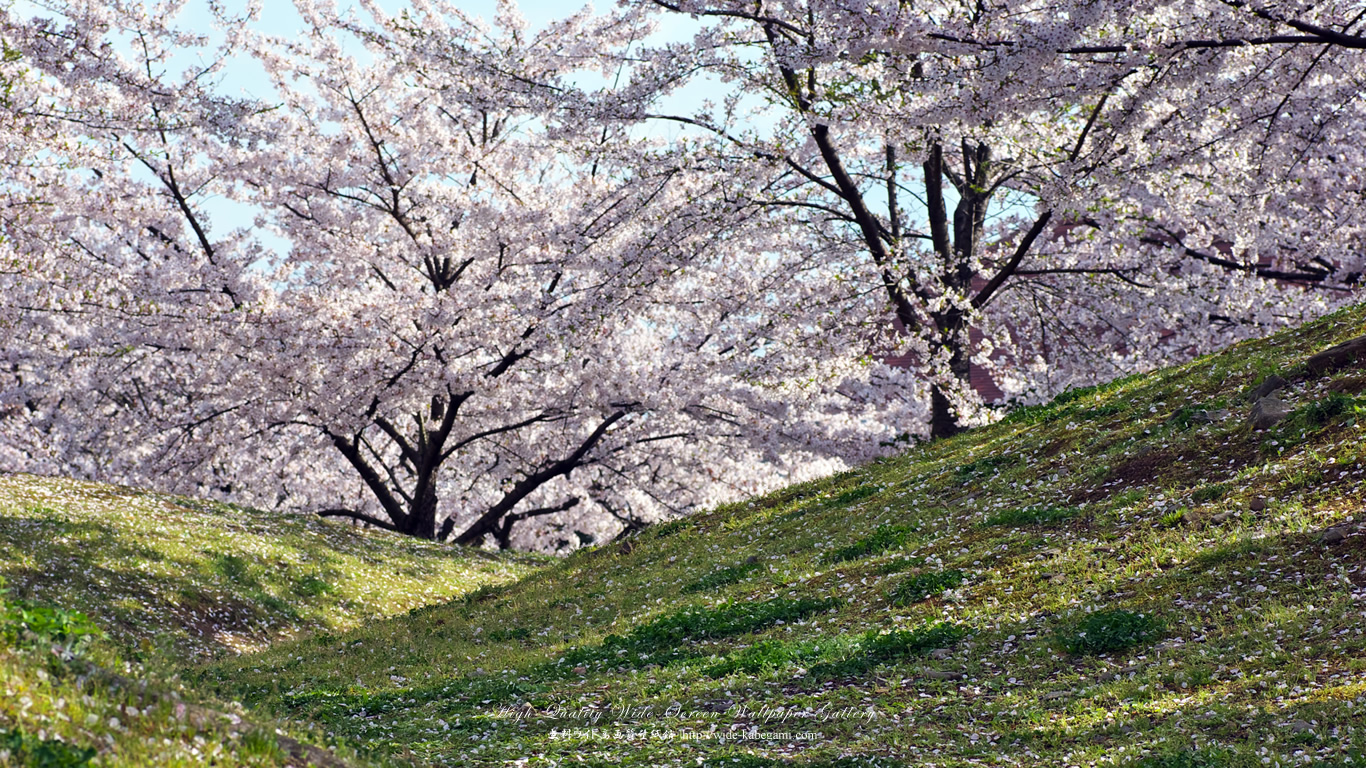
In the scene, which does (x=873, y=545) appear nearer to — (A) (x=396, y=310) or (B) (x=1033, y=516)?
(B) (x=1033, y=516)

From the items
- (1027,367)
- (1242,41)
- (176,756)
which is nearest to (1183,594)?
(1242,41)

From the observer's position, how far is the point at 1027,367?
2966 centimetres

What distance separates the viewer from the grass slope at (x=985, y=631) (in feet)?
26.4

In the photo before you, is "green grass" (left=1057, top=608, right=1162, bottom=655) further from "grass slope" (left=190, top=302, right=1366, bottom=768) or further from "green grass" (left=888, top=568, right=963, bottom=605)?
"green grass" (left=888, top=568, right=963, bottom=605)

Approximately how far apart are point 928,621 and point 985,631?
647mm

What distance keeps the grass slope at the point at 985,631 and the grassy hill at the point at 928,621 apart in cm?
4

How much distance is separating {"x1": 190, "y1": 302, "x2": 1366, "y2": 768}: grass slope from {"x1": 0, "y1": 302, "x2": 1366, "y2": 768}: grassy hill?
4 centimetres

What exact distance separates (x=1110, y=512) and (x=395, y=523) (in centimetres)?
2415

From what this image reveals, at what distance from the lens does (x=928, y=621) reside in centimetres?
1078

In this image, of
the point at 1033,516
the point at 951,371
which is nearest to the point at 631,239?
the point at 951,371

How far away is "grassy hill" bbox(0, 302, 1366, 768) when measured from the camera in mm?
8016

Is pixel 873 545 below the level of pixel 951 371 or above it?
below

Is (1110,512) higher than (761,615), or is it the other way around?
(1110,512)

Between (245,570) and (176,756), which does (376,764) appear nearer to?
(176,756)
